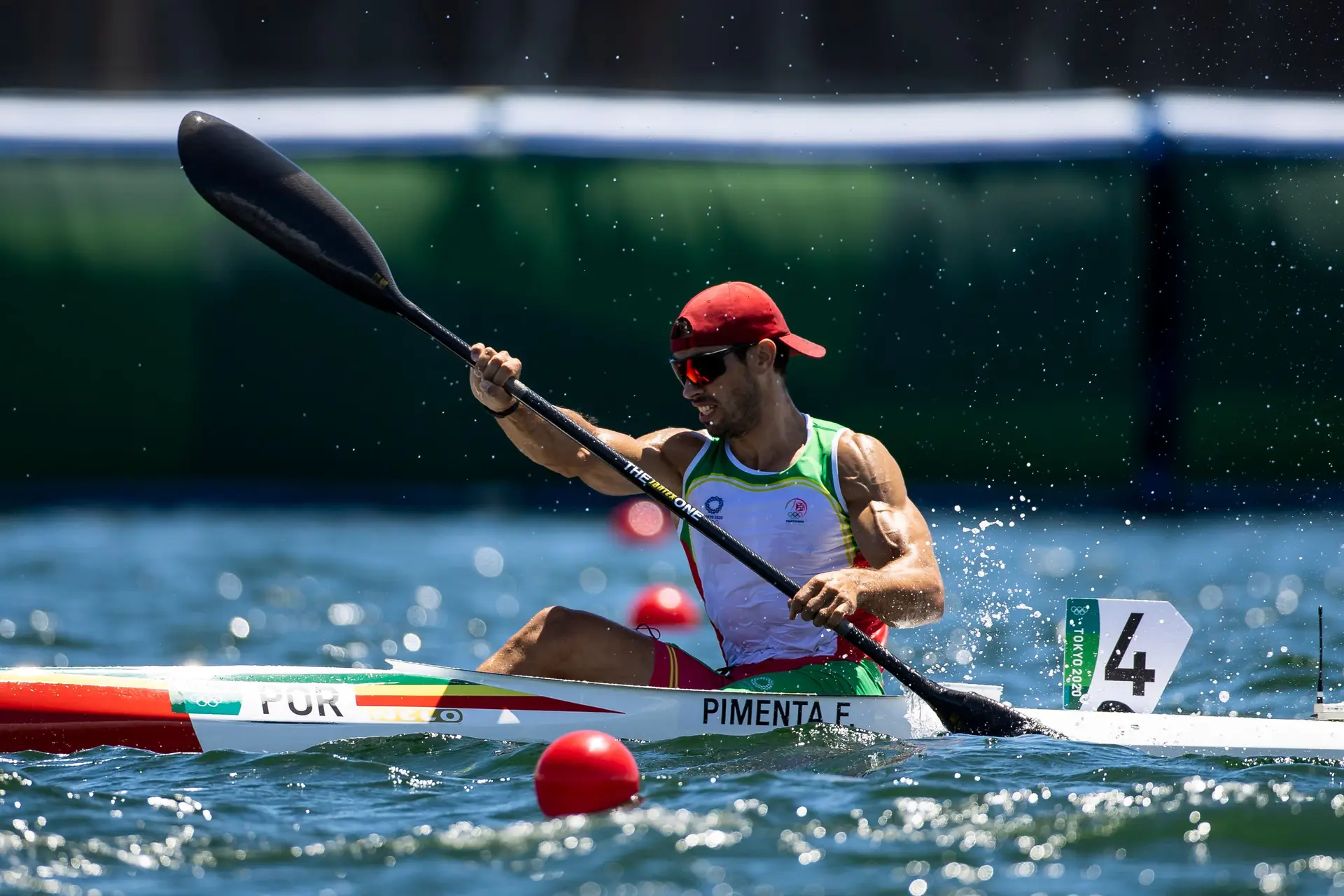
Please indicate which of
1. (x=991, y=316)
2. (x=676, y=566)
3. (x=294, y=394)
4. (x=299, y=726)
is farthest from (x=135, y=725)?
(x=991, y=316)

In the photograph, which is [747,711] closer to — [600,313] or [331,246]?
[331,246]

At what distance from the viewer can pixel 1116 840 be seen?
3.60m

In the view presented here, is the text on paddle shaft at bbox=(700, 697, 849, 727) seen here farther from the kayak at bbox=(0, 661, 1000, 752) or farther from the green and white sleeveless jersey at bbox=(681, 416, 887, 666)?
the green and white sleeveless jersey at bbox=(681, 416, 887, 666)

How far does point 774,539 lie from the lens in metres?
4.64

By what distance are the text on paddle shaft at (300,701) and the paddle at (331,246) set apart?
1.00 meters

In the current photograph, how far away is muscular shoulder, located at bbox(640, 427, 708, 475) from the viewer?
4.88 metres

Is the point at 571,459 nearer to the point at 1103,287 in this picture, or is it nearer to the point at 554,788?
the point at 554,788

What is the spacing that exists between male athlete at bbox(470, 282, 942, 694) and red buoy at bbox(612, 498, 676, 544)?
19.6 feet

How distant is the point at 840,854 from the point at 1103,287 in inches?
322

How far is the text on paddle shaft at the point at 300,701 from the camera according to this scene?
4.47 m

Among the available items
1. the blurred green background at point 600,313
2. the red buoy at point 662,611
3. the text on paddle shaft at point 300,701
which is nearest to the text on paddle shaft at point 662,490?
the text on paddle shaft at point 300,701

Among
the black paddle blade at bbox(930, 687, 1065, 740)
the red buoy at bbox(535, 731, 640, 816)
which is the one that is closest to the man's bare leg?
the red buoy at bbox(535, 731, 640, 816)

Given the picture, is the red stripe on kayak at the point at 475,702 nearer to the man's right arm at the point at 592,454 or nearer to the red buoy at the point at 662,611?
the man's right arm at the point at 592,454

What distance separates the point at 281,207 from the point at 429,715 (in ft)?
5.58
